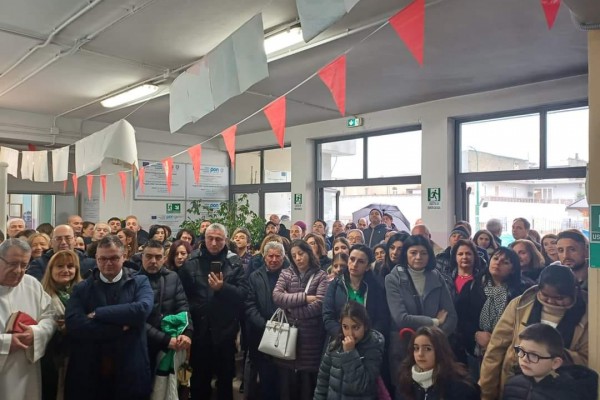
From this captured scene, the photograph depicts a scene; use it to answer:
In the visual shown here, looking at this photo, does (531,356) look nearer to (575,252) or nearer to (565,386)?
(565,386)

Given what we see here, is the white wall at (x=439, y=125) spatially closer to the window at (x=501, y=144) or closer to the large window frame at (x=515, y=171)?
the large window frame at (x=515, y=171)

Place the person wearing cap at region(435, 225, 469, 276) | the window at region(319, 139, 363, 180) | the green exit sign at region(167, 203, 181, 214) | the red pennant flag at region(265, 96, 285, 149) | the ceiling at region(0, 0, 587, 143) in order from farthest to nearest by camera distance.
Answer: the green exit sign at region(167, 203, 181, 214) → the window at region(319, 139, 363, 180) → the ceiling at region(0, 0, 587, 143) → the red pennant flag at region(265, 96, 285, 149) → the person wearing cap at region(435, 225, 469, 276)

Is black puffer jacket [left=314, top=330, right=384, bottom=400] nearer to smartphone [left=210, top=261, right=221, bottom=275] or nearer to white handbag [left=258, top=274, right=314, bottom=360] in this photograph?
white handbag [left=258, top=274, right=314, bottom=360]

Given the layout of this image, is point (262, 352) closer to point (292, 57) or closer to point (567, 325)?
point (567, 325)


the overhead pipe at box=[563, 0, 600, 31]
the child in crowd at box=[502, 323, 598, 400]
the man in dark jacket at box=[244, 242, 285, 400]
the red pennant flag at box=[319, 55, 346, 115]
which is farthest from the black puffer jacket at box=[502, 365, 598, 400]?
the red pennant flag at box=[319, 55, 346, 115]

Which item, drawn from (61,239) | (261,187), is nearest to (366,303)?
(61,239)

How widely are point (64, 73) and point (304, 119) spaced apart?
3704mm

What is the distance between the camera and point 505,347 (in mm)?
2164

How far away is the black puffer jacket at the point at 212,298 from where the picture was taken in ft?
9.77

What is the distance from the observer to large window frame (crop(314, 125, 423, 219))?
22.4 feet

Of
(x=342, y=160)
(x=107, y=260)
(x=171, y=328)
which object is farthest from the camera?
(x=342, y=160)

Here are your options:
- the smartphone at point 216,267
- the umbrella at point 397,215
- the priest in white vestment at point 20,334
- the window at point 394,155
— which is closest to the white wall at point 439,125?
the window at point 394,155

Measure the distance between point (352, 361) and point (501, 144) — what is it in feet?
14.8

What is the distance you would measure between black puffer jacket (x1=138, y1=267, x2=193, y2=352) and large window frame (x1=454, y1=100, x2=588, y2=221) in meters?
4.48
